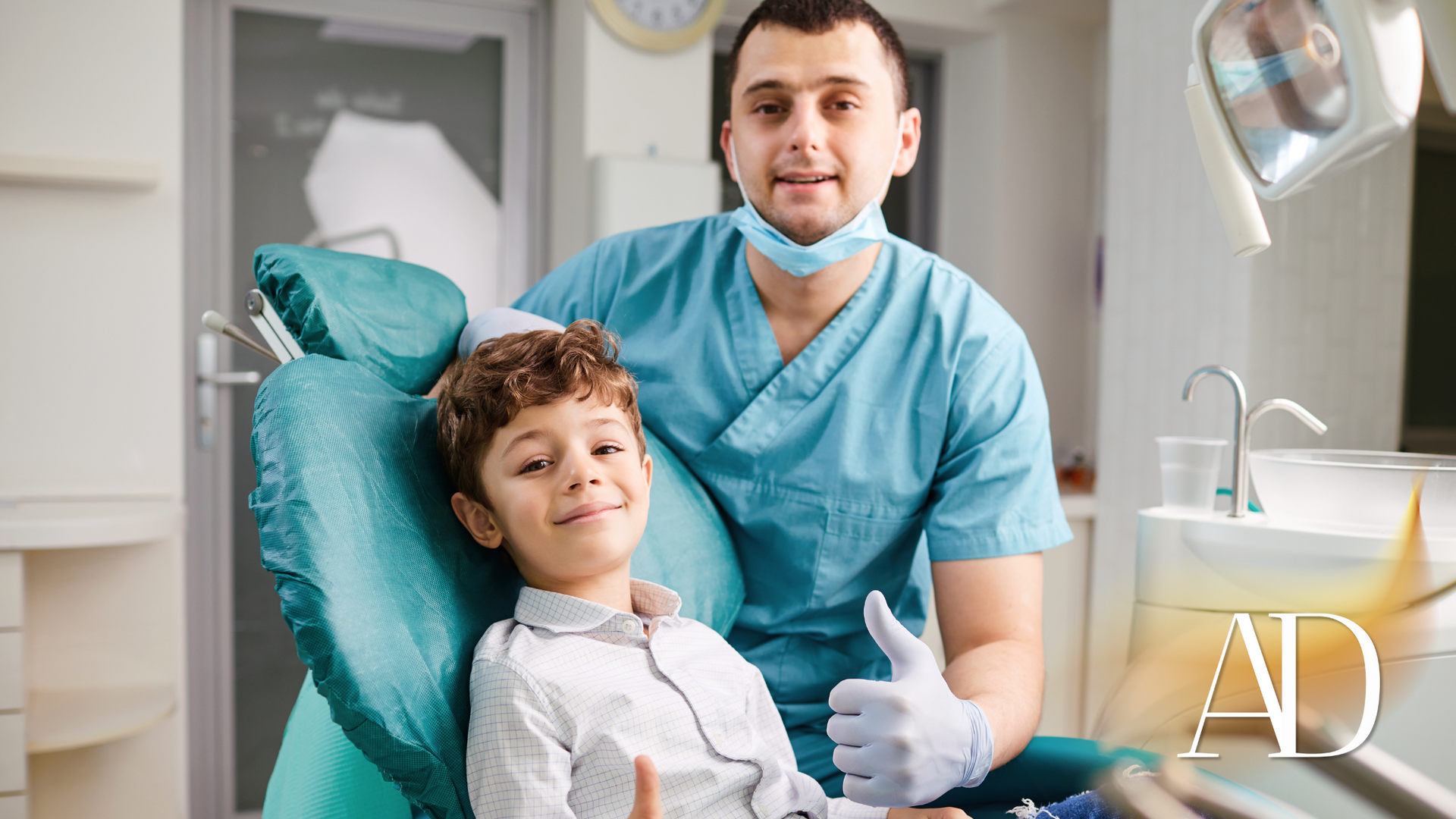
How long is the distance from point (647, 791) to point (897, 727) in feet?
0.75

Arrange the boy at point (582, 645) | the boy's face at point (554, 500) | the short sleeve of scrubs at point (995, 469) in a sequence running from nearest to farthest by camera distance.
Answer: the boy at point (582, 645), the boy's face at point (554, 500), the short sleeve of scrubs at point (995, 469)

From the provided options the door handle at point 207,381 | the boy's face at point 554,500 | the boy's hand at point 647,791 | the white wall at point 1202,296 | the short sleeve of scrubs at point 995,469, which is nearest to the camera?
the boy's hand at point 647,791

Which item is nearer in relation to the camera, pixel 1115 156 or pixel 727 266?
pixel 727 266

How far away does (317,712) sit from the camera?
3.33ft

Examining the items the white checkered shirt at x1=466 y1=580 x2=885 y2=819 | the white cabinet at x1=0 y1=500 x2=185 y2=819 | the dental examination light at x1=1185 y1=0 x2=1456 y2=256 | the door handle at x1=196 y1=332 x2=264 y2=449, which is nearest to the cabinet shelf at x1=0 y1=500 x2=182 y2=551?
the white cabinet at x1=0 y1=500 x2=185 y2=819

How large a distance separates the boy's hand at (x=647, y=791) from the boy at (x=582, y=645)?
10cm

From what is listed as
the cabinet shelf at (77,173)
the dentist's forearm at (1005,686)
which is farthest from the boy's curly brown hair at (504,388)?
the cabinet shelf at (77,173)

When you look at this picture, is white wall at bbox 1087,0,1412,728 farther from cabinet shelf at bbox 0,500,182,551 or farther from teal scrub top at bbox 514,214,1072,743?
cabinet shelf at bbox 0,500,182,551

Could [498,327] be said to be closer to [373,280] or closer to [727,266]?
[373,280]

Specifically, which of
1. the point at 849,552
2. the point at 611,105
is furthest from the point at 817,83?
the point at 611,105

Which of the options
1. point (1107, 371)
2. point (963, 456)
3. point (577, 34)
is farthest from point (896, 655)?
point (577, 34)

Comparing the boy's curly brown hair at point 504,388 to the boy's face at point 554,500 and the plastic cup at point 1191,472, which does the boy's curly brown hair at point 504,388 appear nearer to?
the boy's face at point 554,500

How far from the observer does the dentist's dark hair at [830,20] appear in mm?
1274

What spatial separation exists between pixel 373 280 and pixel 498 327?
139mm
